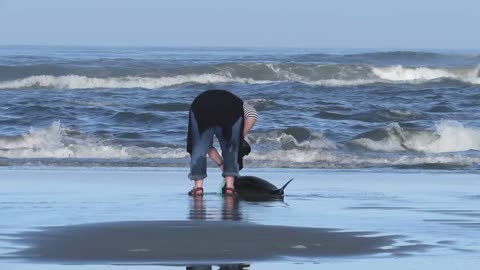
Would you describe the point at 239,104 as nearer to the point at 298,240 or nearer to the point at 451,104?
the point at 298,240

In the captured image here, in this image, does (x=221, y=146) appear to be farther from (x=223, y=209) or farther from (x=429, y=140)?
(x=429, y=140)

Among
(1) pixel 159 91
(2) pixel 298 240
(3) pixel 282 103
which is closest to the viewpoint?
(2) pixel 298 240

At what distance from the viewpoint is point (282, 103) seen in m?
29.6

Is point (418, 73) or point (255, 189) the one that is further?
point (418, 73)

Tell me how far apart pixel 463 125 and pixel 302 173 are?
25.7ft

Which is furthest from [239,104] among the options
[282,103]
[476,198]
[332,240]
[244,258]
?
[282,103]

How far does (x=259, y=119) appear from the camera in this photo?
2592 centimetres

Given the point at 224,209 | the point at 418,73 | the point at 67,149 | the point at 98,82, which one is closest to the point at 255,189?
the point at 224,209

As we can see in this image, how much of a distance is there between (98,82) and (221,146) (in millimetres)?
26871

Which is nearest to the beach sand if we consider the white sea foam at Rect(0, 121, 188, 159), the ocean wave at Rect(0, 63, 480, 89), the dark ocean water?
the dark ocean water

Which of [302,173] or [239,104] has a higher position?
[239,104]

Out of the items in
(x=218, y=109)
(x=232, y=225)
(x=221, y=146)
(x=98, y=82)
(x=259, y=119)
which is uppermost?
(x=218, y=109)

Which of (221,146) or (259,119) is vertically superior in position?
(221,146)

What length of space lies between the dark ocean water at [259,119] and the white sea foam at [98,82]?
1.8 inches
